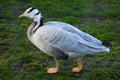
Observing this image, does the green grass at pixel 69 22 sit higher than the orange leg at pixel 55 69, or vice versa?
the orange leg at pixel 55 69

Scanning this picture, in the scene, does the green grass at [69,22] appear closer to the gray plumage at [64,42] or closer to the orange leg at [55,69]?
the orange leg at [55,69]

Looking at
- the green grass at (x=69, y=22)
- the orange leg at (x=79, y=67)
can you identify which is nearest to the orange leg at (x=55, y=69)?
the green grass at (x=69, y=22)

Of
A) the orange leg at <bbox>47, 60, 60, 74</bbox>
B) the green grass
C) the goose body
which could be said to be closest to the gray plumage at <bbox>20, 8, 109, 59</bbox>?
the goose body

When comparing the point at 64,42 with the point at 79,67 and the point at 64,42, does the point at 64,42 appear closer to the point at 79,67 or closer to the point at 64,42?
the point at 64,42

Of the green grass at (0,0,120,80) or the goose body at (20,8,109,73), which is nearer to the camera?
the goose body at (20,8,109,73)

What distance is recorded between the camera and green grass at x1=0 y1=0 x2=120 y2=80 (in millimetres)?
6496

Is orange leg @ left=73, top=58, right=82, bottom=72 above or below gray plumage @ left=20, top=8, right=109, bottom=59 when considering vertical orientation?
below

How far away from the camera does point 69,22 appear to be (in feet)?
29.5

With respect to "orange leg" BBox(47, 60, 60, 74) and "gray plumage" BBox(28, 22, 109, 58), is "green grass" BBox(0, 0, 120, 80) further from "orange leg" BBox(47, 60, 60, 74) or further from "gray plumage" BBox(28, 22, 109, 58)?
"gray plumage" BBox(28, 22, 109, 58)

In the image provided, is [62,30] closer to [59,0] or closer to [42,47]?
[42,47]

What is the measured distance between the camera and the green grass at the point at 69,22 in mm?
6496

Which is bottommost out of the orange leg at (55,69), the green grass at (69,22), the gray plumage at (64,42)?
the green grass at (69,22)

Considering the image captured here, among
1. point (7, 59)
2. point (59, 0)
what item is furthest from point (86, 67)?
point (59, 0)

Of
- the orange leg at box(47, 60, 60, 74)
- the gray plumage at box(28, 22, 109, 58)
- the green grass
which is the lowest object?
the green grass
